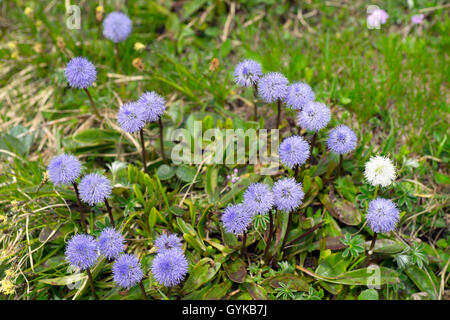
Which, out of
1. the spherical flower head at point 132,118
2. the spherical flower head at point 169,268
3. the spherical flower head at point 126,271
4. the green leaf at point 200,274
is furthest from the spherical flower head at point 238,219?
the spherical flower head at point 132,118

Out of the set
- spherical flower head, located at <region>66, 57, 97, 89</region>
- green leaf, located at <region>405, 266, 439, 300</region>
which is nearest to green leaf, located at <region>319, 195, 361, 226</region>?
green leaf, located at <region>405, 266, 439, 300</region>

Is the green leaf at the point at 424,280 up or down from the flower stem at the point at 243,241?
down

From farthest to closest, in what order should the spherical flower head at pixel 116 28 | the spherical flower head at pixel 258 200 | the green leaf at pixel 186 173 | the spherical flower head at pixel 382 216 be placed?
1. the spherical flower head at pixel 116 28
2. the green leaf at pixel 186 173
3. the spherical flower head at pixel 382 216
4. the spherical flower head at pixel 258 200

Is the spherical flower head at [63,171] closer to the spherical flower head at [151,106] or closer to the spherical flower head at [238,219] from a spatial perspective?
the spherical flower head at [151,106]

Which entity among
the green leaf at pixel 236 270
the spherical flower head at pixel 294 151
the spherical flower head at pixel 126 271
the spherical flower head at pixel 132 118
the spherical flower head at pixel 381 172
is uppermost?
the spherical flower head at pixel 132 118

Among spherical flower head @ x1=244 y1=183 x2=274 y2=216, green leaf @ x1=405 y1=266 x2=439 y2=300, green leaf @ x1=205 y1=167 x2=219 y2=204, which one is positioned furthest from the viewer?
green leaf @ x1=205 y1=167 x2=219 y2=204

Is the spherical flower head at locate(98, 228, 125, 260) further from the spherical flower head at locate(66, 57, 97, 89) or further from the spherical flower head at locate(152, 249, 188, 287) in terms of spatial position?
the spherical flower head at locate(66, 57, 97, 89)

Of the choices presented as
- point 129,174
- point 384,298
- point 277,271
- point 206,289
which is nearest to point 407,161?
point 384,298
